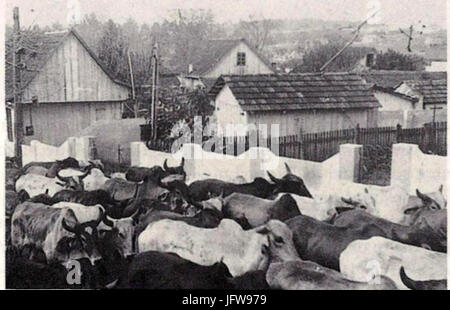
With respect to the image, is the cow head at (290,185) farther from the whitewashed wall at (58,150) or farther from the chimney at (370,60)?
the whitewashed wall at (58,150)

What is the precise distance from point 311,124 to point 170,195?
156 centimetres

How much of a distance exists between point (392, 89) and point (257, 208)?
161 cm

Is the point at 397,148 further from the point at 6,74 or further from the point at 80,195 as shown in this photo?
the point at 6,74

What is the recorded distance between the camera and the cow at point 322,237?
565 centimetres

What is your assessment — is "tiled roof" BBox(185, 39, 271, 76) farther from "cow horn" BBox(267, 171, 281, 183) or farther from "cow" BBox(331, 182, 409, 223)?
"cow" BBox(331, 182, 409, 223)

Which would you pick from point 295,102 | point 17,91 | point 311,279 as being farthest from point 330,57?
point 17,91

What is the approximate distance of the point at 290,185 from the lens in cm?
615

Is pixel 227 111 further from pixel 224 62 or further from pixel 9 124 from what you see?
pixel 9 124

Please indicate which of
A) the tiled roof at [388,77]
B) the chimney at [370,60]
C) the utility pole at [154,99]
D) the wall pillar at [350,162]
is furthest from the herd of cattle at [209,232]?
the chimney at [370,60]

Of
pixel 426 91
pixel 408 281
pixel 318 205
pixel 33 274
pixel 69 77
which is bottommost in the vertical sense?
pixel 33 274

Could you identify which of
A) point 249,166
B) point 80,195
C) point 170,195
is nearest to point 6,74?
point 80,195

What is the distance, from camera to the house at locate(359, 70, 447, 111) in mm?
6016

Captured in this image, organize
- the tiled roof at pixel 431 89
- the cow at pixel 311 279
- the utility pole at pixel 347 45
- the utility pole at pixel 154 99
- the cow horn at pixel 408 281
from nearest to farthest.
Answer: the cow horn at pixel 408 281, the cow at pixel 311 279, the tiled roof at pixel 431 89, the utility pole at pixel 347 45, the utility pole at pixel 154 99
